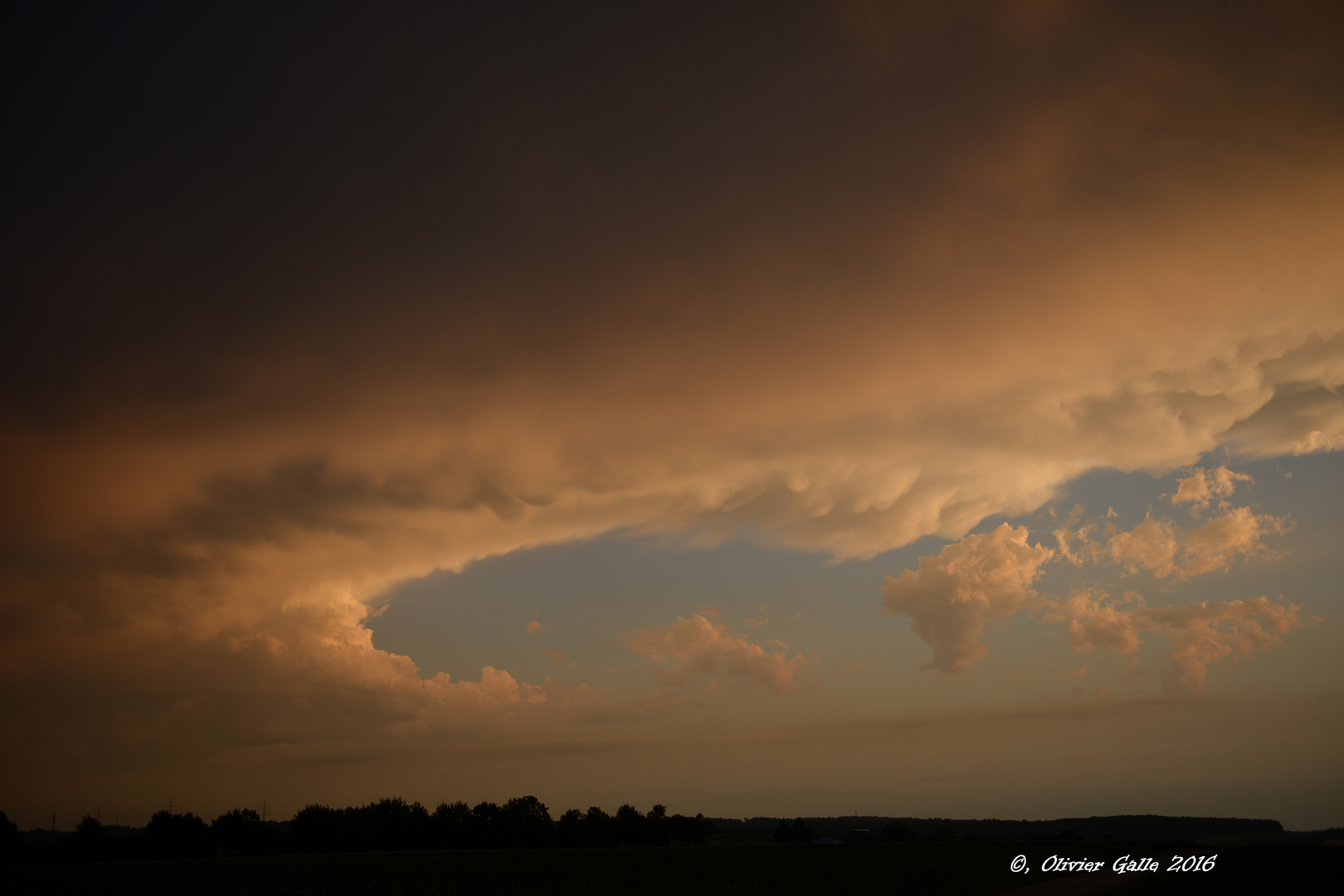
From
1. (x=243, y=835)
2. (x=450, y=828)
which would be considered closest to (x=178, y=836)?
(x=243, y=835)

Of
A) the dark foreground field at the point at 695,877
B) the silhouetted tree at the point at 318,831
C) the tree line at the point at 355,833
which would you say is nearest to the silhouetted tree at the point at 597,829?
the tree line at the point at 355,833

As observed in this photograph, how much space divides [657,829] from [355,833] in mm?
63769

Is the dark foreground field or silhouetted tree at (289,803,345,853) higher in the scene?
the dark foreground field

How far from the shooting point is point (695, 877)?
62344mm

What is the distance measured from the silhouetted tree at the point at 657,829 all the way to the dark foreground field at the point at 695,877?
86695 millimetres

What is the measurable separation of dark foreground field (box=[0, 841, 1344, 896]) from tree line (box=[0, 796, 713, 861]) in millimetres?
46870

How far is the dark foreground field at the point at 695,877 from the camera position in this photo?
4772cm

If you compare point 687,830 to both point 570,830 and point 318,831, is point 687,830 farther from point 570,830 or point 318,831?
point 318,831

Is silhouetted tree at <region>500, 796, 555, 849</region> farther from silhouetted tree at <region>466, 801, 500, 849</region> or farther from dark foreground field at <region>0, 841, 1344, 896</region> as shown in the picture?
dark foreground field at <region>0, 841, 1344, 896</region>

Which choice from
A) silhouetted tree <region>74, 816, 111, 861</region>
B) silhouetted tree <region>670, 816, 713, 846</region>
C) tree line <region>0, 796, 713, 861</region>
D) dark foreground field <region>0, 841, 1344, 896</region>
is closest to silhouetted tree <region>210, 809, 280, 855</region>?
tree line <region>0, 796, 713, 861</region>

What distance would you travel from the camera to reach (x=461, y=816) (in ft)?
514

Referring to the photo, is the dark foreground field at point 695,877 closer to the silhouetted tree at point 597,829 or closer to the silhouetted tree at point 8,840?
the silhouetted tree at point 8,840

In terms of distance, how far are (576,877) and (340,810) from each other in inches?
3865

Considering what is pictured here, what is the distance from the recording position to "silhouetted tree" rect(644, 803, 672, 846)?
170500 millimetres
